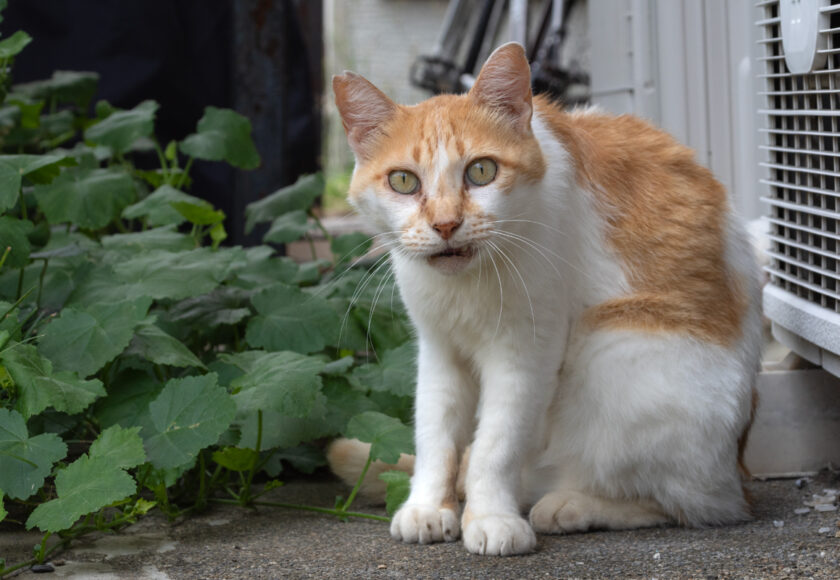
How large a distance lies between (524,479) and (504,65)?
103 cm

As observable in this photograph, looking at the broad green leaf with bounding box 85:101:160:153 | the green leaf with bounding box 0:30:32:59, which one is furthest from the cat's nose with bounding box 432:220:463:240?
the broad green leaf with bounding box 85:101:160:153

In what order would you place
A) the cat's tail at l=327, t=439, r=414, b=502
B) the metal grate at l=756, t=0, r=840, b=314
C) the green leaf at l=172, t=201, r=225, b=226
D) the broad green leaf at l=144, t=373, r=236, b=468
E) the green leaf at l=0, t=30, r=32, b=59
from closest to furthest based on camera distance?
the broad green leaf at l=144, t=373, r=236, b=468 < the metal grate at l=756, t=0, r=840, b=314 < the cat's tail at l=327, t=439, r=414, b=502 < the green leaf at l=0, t=30, r=32, b=59 < the green leaf at l=172, t=201, r=225, b=226

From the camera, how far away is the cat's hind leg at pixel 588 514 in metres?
2.31

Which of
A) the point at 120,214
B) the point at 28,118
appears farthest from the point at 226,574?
the point at 28,118

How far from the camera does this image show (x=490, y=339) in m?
2.29

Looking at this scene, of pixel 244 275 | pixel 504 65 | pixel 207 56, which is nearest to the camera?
pixel 504 65

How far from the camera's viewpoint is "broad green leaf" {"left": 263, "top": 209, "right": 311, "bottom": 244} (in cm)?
344

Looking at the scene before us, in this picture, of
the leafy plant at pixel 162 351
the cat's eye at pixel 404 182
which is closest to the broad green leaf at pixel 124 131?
the leafy plant at pixel 162 351

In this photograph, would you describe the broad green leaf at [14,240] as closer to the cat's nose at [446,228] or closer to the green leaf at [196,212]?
the green leaf at [196,212]

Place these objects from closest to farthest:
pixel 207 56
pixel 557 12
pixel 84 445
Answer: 1. pixel 84 445
2. pixel 207 56
3. pixel 557 12

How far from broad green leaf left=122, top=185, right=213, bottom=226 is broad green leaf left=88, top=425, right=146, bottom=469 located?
Answer: 1.24 m

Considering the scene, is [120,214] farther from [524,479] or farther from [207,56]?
[524,479]

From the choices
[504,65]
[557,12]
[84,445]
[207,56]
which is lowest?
[84,445]

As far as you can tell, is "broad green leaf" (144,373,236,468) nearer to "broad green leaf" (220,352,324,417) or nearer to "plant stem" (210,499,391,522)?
"broad green leaf" (220,352,324,417)
